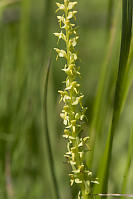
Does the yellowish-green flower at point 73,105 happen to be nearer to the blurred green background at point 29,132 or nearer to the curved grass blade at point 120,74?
the curved grass blade at point 120,74

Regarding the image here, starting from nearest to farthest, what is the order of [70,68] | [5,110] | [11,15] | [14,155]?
[70,68]
[14,155]
[5,110]
[11,15]

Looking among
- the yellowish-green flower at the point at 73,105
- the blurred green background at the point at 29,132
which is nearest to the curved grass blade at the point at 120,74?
the yellowish-green flower at the point at 73,105

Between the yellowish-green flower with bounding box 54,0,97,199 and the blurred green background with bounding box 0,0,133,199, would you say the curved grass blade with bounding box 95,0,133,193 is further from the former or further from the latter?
the blurred green background with bounding box 0,0,133,199

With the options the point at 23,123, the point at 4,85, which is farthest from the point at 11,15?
the point at 23,123

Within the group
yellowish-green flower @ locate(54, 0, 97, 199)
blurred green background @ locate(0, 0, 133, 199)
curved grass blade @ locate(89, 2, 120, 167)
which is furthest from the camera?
blurred green background @ locate(0, 0, 133, 199)

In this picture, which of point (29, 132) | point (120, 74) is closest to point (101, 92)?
point (120, 74)

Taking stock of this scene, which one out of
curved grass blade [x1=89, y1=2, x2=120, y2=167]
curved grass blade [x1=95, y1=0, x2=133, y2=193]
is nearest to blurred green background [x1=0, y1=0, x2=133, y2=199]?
curved grass blade [x1=89, y1=2, x2=120, y2=167]

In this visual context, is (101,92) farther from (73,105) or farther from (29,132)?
(29,132)

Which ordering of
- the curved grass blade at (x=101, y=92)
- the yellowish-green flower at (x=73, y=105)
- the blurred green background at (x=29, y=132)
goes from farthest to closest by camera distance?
the blurred green background at (x=29, y=132) → the curved grass blade at (x=101, y=92) → the yellowish-green flower at (x=73, y=105)

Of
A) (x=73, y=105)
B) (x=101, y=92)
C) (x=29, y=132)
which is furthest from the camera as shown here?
(x=29, y=132)

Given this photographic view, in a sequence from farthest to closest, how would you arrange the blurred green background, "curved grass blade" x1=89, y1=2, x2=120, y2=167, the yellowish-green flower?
1. the blurred green background
2. "curved grass blade" x1=89, y1=2, x2=120, y2=167
3. the yellowish-green flower

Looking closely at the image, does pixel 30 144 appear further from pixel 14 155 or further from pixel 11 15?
pixel 11 15
